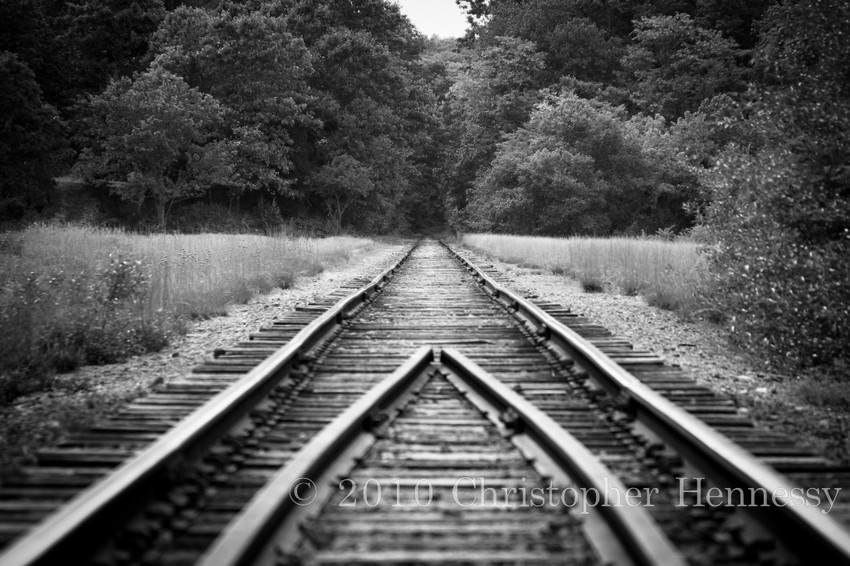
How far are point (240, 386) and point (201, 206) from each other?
3363cm

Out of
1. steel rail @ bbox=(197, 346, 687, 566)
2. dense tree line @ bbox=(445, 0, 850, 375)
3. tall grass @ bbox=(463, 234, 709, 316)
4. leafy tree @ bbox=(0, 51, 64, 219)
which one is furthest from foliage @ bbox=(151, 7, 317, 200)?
steel rail @ bbox=(197, 346, 687, 566)

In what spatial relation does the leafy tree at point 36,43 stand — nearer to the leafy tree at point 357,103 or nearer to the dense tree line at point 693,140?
the leafy tree at point 357,103

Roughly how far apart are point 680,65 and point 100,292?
121ft

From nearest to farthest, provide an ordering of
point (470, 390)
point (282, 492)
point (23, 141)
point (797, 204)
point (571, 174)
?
point (282, 492)
point (470, 390)
point (797, 204)
point (23, 141)
point (571, 174)

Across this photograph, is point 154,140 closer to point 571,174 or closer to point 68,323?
point 571,174

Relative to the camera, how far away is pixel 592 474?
2475mm

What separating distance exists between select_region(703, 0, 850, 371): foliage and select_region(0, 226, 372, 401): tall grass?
18.1 ft

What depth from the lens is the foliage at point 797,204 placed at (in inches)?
207

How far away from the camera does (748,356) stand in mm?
5727

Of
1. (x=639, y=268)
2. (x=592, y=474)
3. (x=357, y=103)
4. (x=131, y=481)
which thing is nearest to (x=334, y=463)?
(x=131, y=481)

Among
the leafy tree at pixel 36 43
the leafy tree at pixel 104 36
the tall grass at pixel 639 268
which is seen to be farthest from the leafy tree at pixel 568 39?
the tall grass at pixel 639 268

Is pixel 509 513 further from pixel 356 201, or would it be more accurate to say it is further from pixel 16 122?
pixel 356 201

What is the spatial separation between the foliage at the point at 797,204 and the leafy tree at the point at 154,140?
27.1m

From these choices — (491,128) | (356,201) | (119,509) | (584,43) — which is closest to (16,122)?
(356,201)
